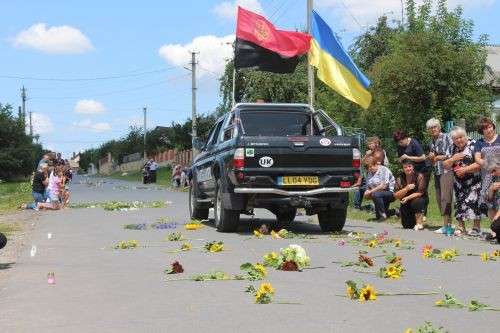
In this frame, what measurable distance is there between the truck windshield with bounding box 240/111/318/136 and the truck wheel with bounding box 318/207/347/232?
5.23 ft

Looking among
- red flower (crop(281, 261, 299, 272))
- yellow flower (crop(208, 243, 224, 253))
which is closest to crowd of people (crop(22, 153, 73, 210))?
yellow flower (crop(208, 243, 224, 253))

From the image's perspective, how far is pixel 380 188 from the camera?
54.0 feet

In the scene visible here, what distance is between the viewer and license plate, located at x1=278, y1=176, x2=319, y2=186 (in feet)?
42.9

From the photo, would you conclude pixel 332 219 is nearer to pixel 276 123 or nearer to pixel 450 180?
pixel 276 123

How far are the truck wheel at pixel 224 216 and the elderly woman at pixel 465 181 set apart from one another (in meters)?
3.68

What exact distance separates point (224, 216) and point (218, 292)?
6.31m

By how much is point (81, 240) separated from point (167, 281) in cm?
511

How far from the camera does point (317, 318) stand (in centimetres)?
613

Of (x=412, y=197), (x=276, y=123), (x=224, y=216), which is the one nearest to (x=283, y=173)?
(x=224, y=216)

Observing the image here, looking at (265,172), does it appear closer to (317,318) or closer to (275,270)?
(275,270)

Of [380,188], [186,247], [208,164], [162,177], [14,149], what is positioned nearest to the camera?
[186,247]

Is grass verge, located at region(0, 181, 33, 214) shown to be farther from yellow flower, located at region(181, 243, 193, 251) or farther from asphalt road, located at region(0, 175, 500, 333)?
asphalt road, located at region(0, 175, 500, 333)

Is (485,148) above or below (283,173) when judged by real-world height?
above

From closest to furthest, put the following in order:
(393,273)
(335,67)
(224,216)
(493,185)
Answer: (393,273) < (493,185) < (224,216) < (335,67)
